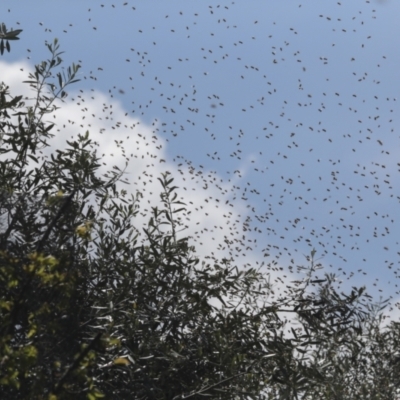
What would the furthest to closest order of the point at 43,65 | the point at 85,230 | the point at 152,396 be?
the point at 43,65, the point at 152,396, the point at 85,230

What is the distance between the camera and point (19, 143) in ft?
31.4

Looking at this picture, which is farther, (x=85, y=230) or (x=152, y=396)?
(x=152, y=396)

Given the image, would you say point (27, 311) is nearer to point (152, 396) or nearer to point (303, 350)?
point (152, 396)

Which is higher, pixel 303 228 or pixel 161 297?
pixel 303 228

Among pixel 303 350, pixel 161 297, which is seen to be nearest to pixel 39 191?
pixel 161 297

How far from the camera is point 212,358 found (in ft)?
30.3

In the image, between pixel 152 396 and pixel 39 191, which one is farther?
pixel 39 191

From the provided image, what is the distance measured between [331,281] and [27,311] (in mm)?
4278

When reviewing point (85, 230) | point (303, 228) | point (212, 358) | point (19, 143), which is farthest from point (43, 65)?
point (303, 228)

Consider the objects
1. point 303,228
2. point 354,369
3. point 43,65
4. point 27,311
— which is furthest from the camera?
point 303,228

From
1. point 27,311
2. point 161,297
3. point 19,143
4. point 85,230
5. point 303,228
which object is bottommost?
point 85,230

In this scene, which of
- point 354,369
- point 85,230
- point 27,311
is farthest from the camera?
point 354,369

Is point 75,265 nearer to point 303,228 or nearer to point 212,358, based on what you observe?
point 212,358

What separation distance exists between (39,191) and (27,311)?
2.06 m
